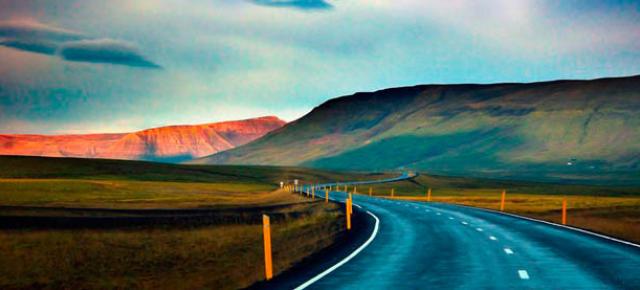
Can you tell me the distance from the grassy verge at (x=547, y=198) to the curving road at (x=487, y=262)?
5207 millimetres

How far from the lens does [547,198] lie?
330ft

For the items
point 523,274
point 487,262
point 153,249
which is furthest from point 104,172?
point 523,274

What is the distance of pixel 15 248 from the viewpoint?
34.7 metres

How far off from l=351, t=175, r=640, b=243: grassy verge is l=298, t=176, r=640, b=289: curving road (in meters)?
5.21

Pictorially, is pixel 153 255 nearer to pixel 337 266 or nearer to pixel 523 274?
pixel 337 266

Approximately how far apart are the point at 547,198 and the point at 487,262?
82.6 metres

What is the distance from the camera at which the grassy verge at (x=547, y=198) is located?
4362cm

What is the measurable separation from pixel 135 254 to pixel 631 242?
758 inches

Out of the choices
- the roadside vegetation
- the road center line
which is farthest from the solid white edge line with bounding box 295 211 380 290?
the road center line

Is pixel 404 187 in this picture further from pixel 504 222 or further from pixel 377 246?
pixel 377 246

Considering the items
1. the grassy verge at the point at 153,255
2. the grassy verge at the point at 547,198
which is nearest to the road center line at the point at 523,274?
the grassy verge at the point at 153,255

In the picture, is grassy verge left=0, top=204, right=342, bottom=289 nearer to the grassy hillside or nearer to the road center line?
the road center line

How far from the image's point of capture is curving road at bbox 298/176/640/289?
1725 cm

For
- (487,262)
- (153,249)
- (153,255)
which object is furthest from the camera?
(153,249)
